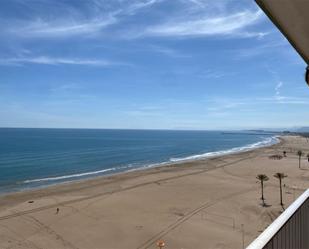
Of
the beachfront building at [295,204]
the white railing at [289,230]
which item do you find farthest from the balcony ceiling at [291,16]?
the white railing at [289,230]

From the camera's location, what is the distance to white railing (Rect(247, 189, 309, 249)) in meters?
2.63

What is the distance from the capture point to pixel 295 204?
3.44 metres

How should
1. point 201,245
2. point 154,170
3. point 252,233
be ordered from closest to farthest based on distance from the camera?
point 201,245 → point 252,233 → point 154,170

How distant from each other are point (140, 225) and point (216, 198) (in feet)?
34.8

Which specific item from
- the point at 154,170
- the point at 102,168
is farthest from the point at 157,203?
the point at 102,168

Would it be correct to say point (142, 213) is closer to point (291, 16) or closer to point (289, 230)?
point (289, 230)

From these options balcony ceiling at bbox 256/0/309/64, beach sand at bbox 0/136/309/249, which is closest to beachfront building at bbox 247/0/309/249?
balcony ceiling at bbox 256/0/309/64

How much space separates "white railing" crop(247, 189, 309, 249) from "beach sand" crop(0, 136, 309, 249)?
53.5 ft

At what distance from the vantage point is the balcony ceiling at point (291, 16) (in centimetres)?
193

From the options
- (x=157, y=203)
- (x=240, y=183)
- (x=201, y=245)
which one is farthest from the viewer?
(x=240, y=183)

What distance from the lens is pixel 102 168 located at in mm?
55469

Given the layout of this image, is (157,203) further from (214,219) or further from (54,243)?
(54,243)

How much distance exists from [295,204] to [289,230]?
34cm

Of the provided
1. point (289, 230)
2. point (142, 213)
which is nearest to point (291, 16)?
point (289, 230)
